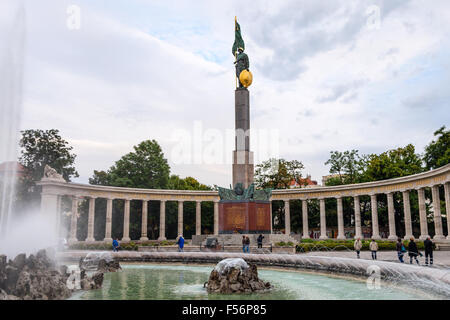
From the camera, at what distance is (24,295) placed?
46.3 ft

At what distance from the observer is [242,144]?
138 ft

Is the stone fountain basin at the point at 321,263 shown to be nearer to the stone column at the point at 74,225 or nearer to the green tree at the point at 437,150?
the stone column at the point at 74,225

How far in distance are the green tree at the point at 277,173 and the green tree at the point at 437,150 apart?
855 inches

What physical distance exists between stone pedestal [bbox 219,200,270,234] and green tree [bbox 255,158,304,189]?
115 feet

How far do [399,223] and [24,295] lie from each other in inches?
2613

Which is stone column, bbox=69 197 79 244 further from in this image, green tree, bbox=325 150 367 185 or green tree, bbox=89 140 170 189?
green tree, bbox=325 150 367 185

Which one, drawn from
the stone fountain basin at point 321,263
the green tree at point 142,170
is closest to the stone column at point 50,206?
the green tree at point 142,170

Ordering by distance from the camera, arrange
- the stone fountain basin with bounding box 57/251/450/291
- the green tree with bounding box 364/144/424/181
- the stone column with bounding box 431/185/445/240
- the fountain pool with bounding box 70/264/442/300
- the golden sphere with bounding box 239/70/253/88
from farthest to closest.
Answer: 1. the green tree with bounding box 364/144/424/181
2. the stone column with bounding box 431/185/445/240
3. the golden sphere with bounding box 239/70/253/88
4. the stone fountain basin with bounding box 57/251/450/291
5. the fountain pool with bounding box 70/264/442/300

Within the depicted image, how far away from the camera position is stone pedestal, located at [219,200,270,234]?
1522 inches

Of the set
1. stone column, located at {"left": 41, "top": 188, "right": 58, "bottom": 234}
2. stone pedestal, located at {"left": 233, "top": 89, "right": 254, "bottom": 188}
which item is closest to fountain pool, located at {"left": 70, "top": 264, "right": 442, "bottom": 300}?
stone pedestal, located at {"left": 233, "top": 89, "right": 254, "bottom": 188}
